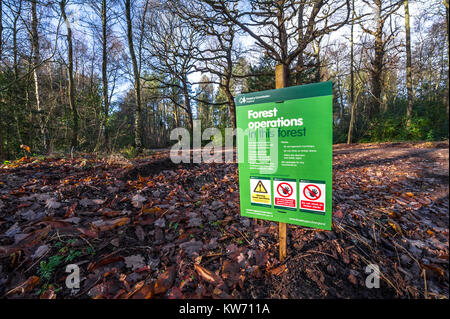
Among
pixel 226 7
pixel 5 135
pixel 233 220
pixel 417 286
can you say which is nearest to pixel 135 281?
pixel 233 220

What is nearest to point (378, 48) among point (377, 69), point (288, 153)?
point (377, 69)

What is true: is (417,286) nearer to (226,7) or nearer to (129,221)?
(129,221)

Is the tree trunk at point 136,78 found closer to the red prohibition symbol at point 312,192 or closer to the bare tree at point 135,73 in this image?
the bare tree at point 135,73

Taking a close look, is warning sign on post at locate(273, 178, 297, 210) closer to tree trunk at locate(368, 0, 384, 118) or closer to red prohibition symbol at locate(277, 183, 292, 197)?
red prohibition symbol at locate(277, 183, 292, 197)

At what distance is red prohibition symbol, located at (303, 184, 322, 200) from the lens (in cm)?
153

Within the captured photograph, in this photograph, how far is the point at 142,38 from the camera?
379 inches

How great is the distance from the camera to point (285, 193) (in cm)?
165

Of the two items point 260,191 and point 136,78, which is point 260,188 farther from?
point 136,78

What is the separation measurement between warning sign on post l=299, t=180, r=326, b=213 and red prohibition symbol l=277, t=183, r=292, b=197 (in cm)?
10

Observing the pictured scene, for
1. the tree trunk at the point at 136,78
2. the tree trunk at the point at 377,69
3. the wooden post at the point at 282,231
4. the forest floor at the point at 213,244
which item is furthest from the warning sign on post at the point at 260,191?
the tree trunk at the point at 377,69

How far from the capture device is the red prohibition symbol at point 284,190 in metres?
1.63

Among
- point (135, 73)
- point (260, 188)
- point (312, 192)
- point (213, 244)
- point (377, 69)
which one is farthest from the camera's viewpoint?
point (377, 69)

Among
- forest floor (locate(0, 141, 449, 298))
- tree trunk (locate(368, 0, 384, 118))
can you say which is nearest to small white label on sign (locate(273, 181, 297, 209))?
forest floor (locate(0, 141, 449, 298))

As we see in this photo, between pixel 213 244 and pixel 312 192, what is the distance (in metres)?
1.17
